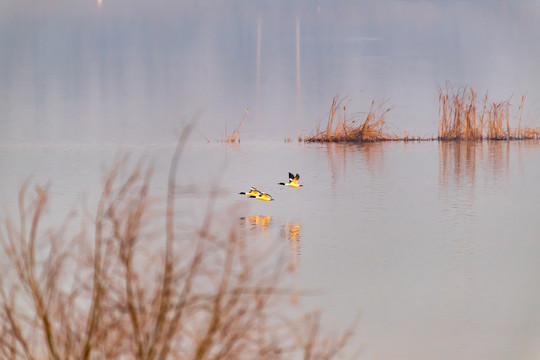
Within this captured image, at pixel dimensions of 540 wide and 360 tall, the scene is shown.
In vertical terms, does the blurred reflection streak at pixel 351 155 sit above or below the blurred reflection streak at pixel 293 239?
above

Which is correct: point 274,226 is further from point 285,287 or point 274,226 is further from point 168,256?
point 168,256

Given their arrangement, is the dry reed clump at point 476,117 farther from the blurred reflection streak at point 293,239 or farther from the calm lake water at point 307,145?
the blurred reflection streak at point 293,239

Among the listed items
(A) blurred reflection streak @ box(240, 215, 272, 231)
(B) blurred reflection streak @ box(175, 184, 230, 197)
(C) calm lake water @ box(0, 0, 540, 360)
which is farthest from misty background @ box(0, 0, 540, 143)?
(A) blurred reflection streak @ box(240, 215, 272, 231)

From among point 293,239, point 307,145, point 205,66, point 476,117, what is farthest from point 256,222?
point 476,117

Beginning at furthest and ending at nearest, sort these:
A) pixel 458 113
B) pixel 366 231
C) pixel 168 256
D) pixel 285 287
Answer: pixel 458 113 < pixel 366 231 < pixel 285 287 < pixel 168 256

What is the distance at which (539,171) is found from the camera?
292cm

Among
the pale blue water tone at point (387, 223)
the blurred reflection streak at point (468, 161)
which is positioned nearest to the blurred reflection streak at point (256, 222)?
the pale blue water tone at point (387, 223)

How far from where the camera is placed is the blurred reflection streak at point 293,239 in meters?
2.56

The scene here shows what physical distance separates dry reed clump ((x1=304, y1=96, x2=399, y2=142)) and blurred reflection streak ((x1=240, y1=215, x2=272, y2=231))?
38 cm

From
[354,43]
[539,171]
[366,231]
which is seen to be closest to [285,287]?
[366,231]

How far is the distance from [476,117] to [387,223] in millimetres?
632

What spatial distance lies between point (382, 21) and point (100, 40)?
1.14 meters

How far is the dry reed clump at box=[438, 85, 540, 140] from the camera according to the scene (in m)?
2.90

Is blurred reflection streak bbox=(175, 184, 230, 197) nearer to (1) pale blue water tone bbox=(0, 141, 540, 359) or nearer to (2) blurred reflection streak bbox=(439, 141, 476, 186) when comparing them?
(1) pale blue water tone bbox=(0, 141, 540, 359)
